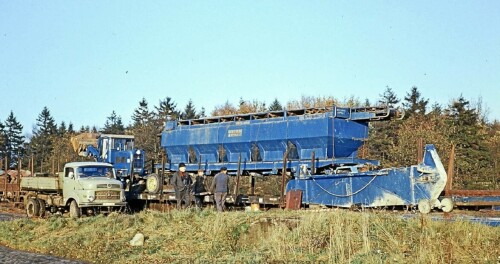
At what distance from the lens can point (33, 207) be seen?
26.0m

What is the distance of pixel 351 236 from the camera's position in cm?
1249

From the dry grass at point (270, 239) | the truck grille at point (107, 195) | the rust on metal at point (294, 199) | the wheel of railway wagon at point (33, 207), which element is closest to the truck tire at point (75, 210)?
the truck grille at point (107, 195)

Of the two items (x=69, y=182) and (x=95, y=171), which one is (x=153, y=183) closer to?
(x=95, y=171)

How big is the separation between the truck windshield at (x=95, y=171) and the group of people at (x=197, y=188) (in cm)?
339

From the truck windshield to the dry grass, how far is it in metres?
5.92

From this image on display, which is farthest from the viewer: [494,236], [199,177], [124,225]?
[199,177]

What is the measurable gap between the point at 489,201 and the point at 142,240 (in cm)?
1149

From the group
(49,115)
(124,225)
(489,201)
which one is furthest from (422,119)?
(49,115)

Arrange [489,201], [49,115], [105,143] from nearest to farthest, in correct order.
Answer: [489,201] < [105,143] < [49,115]

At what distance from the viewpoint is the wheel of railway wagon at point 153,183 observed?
87.8ft

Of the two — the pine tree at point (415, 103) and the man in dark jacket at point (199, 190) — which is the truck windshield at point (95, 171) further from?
the pine tree at point (415, 103)

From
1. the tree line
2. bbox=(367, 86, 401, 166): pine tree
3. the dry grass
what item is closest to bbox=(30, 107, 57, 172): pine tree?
the tree line

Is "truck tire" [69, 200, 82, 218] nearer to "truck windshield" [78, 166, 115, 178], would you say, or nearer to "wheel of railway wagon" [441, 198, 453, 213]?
"truck windshield" [78, 166, 115, 178]

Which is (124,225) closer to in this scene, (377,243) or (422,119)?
(377,243)
